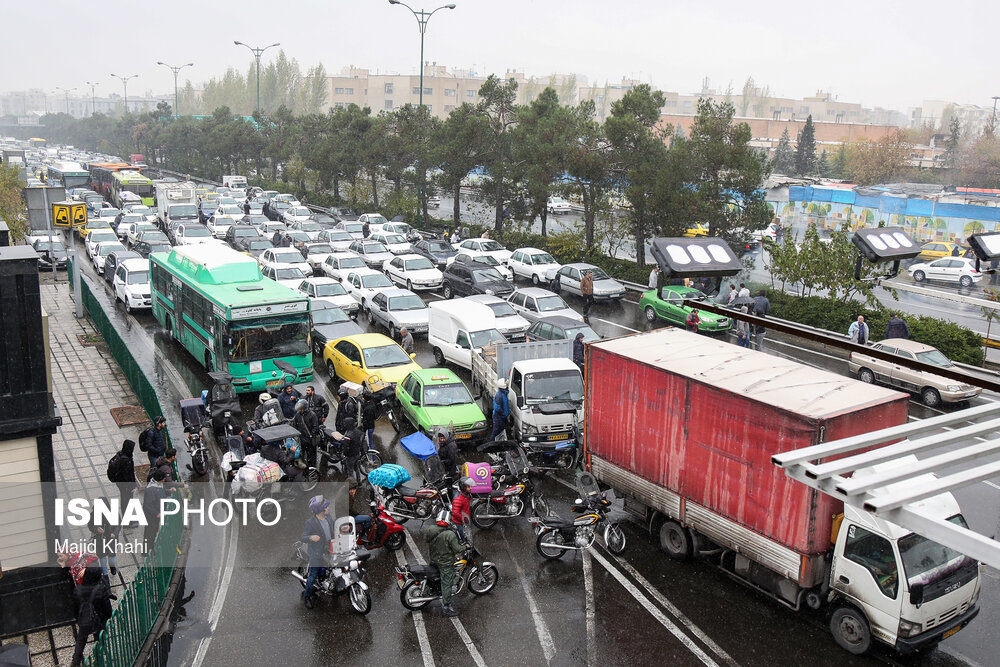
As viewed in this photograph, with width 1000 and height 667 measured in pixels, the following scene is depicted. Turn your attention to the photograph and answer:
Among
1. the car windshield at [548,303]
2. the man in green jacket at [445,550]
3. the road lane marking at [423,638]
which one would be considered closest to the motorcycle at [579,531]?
the man in green jacket at [445,550]

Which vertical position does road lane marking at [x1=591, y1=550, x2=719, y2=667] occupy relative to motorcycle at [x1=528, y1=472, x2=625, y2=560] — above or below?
below

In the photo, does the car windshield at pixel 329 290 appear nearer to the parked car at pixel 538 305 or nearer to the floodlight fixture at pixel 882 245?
the parked car at pixel 538 305

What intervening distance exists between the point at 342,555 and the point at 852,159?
295ft

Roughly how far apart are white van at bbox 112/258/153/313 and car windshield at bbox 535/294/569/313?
536 inches

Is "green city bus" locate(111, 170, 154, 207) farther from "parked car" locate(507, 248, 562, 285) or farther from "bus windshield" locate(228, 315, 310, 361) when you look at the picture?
"bus windshield" locate(228, 315, 310, 361)

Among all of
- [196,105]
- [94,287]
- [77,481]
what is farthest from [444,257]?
[196,105]

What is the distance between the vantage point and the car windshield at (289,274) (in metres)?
30.1

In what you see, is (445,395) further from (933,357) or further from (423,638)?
(933,357)

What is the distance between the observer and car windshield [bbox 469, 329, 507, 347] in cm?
2067

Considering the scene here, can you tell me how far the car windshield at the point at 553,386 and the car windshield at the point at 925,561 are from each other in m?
7.42

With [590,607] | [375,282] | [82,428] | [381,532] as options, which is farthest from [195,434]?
[375,282]

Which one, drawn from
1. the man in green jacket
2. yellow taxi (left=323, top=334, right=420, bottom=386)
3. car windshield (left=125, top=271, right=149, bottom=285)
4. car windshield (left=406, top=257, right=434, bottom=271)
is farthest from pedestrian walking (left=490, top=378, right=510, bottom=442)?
car windshield (left=125, top=271, right=149, bottom=285)

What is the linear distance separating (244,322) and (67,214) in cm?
1154

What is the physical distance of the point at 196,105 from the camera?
639ft
